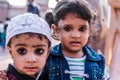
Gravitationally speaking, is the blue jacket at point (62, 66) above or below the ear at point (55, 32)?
below

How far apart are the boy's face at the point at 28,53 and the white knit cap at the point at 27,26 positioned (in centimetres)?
4

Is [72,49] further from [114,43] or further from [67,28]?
[114,43]

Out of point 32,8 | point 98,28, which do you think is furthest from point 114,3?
point 32,8

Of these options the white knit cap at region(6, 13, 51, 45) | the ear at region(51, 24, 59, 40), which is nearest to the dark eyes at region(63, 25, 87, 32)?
the ear at region(51, 24, 59, 40)

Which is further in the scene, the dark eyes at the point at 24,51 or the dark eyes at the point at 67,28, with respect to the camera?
the dark eyes at the point at 67,28

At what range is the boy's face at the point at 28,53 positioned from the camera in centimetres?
233

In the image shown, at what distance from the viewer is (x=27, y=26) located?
234 centimetres

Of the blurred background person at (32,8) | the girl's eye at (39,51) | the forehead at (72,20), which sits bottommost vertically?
the girl's eye at (39,51)

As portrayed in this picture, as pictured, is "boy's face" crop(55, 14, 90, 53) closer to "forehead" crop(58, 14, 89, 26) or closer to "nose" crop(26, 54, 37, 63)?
"forehead" crop(58, 14, 89, 26)

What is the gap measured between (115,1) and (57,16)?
54.9 inches

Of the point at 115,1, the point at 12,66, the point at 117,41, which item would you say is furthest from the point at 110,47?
the point at 12,66

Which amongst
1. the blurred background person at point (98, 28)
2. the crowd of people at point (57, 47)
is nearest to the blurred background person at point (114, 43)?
the blurred background person at point (98, 28)

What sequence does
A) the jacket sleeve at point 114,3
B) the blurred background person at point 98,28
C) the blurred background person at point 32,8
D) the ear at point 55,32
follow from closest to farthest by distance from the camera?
the ear at point 55,32
the jacket sleeve at point 114,3
the blurred background person at point 98,28
the blurred background person at point 32,8

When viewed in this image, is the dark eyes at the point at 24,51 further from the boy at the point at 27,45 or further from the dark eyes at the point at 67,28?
the dark eyes at the point at 67,28
